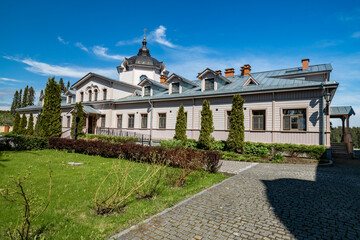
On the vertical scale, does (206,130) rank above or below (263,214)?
above

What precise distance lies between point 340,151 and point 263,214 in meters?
16.7

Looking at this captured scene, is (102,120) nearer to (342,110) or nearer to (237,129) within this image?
(237,129)

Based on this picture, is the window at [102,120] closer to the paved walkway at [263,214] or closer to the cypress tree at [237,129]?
the cypress tree at [237,129]

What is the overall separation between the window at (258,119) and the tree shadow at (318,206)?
8.00 meters

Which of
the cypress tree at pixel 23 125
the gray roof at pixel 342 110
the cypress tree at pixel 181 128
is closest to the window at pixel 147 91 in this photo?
the cypress tree at pixel 181 128

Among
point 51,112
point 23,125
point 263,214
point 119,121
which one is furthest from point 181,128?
point 23,125

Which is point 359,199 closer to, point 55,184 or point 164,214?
point 164,214

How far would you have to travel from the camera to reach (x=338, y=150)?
16859 mm

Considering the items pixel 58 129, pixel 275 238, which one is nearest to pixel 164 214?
pixel 275 238

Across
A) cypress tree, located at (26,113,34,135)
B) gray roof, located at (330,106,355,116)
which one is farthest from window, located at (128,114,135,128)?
gray roof, located at (330,106,355,116)

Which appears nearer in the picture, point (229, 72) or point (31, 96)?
point (229, 72)

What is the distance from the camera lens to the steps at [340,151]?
15.8 meters

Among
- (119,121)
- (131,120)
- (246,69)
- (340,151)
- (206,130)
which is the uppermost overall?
(246,69)

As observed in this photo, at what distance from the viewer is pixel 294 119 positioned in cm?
1465
